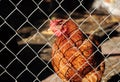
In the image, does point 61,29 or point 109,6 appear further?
point 109,6

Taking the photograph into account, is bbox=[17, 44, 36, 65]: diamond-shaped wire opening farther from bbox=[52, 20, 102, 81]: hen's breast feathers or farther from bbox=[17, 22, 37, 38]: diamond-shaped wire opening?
bbox=[52, 20, 102, 81]: hen's breast feathers

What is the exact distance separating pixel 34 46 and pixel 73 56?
2104 mm

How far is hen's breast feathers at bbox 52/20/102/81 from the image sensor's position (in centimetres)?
396

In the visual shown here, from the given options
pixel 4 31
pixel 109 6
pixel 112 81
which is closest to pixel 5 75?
pixel 4 31

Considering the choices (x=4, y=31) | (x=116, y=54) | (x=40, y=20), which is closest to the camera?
(x=4, y=31)

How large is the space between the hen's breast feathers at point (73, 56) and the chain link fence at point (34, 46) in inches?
6.8

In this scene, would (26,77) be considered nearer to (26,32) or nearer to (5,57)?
(5,57)

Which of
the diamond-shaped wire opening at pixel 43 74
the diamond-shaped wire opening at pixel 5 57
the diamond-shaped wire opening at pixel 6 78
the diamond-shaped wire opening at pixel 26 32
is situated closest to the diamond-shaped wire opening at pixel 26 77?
the diamond-shaped wire opening at pixel 43 74

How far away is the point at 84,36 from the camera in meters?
4.19

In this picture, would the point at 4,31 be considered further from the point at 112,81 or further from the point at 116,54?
the point at 116,54

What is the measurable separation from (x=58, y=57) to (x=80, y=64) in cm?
28

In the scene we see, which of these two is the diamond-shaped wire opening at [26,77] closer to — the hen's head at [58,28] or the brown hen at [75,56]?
the brown hen at [75,56]

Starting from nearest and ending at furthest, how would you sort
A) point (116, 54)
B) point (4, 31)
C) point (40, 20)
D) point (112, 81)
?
point (4, 31)
point (112, 81)
point (116, 54)
point (40, 20)

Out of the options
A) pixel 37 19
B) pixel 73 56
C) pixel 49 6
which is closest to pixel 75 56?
pixel 73 56
